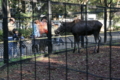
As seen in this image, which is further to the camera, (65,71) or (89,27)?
(89,27)

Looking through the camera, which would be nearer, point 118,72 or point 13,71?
point 118,72

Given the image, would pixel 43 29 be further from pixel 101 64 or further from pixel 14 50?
pixel 101 64

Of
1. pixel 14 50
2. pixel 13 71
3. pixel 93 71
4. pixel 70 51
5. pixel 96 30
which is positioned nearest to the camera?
pixel 93 71

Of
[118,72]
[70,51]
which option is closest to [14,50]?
[70,51]

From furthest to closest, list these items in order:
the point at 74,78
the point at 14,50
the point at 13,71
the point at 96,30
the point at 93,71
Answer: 1. the point at 96,30
2. the point at 14,50
3. the point at 13,71
4. the point at 93,71
5. the point at 74,78

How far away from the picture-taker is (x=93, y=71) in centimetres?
593

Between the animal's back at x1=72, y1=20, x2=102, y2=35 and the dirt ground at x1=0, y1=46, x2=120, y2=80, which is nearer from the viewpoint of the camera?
the dirt ground at x1=0, y1=46, x2=120, y2=80

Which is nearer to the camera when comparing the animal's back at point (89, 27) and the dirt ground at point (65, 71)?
the dirt ground at point (65, 71)

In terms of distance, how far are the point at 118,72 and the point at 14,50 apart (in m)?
3.55

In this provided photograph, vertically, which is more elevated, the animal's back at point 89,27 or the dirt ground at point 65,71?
the animal's back at point 89,27

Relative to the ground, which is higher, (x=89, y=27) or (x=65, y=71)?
(x=89, y=27)

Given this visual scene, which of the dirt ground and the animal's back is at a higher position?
the animal's back

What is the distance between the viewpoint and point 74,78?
550 centimetres

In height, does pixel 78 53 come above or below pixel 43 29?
below
